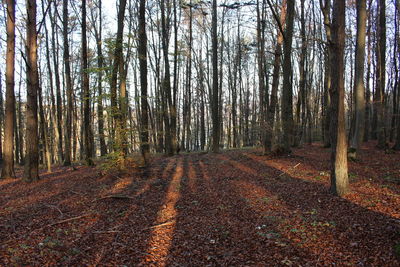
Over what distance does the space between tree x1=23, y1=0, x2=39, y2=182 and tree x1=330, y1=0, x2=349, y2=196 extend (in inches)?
412

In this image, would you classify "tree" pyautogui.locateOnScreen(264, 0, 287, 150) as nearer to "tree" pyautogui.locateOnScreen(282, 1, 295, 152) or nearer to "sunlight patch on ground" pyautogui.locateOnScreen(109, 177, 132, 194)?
A: "tree" pyautogui.locateOnScreen(282, 1, 295, 152)

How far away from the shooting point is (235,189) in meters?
8.47

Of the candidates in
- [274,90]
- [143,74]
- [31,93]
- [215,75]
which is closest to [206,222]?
[31,93]

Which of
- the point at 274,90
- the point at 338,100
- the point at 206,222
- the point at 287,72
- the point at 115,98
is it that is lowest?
the point at 206,222

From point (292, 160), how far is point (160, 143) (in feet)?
55.2

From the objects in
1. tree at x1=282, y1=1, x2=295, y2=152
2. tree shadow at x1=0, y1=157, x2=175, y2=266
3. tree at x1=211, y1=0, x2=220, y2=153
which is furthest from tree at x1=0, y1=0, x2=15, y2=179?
tree at x1=282, y1=1, x2=295, y2=152

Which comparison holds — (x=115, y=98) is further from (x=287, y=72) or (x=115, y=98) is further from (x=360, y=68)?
(x=360, y=68)

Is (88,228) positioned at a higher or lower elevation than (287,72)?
lower

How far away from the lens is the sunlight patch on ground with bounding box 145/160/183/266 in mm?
4416

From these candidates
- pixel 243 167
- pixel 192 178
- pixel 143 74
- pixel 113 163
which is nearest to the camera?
pixel 113 163

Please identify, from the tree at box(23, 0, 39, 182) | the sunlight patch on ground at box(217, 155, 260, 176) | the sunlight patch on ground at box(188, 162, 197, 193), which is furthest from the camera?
the sunlight patch on ground at box(217, 155, 260, 176)

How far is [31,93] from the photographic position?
9.86m

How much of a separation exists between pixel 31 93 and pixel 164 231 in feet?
26.8

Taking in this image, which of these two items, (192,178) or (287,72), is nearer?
(192,178)
